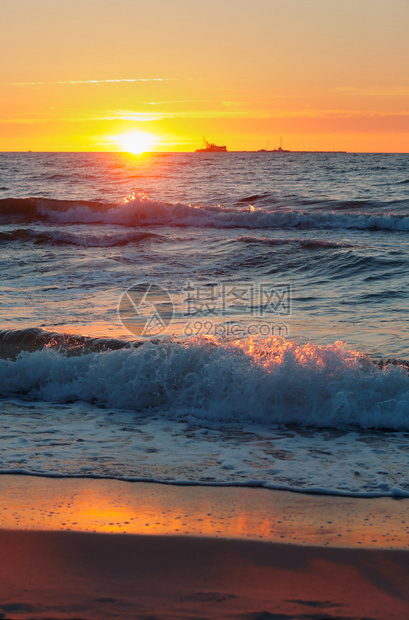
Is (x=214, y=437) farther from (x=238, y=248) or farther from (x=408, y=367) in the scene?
(x=238, y=248)

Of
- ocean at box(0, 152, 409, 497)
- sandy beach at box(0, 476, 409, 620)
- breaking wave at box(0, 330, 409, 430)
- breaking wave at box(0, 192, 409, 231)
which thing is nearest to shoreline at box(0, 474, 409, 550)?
sandy beach at box(0, 476, 409, 620)

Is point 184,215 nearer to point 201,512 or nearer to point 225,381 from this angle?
point 225,381

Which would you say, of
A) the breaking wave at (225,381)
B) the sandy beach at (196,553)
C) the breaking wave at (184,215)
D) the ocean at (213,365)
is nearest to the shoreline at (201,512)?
the sandy beach at (196,553)

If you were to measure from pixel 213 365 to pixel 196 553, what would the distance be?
9.93 ft

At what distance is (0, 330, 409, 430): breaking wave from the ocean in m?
0.02

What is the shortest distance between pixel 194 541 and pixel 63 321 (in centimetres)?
561

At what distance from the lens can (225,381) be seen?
561cm

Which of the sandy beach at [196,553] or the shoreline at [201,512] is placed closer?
the sandy beach at [196,553]

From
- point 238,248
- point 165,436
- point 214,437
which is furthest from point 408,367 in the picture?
point 238,248

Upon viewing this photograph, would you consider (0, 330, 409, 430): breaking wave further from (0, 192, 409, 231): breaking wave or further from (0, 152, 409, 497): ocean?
(0, 192, 409, 231): breaking wave

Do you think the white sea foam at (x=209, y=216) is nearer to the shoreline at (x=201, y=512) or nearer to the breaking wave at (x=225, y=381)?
the breaking wave at (x=225, y=381)

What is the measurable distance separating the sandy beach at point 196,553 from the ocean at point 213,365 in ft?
0.95

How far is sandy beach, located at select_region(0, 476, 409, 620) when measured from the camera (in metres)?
2.45

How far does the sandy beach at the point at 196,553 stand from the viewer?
245 cm
